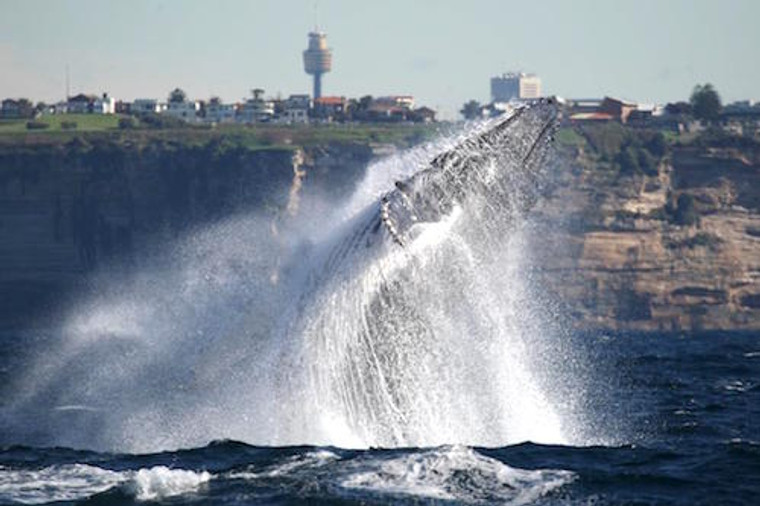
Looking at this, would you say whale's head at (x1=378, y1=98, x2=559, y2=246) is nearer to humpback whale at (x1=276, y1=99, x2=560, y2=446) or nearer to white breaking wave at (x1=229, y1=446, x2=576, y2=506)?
humpback whale at (x1=276, y1=99, x2=560, y2=446)

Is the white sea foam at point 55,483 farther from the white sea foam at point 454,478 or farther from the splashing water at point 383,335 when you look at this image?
the white sea foam at point 454,478

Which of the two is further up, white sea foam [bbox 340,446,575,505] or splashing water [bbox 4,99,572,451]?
splashing water [bbox 4,99,572,451]

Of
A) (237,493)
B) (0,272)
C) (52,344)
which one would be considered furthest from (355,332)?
(0,272)

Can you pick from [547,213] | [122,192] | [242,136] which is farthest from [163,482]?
[242,136]

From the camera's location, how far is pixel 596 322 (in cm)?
14838

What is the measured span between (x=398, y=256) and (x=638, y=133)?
154647mm

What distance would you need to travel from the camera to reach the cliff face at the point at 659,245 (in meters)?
152

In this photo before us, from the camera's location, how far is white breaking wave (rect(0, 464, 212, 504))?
3247 cm

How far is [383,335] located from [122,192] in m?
145

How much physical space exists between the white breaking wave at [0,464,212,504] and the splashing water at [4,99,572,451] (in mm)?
4055

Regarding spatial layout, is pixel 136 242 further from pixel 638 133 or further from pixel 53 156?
pixel 638 133

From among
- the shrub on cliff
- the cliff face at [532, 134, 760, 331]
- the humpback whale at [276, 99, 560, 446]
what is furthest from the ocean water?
the shrub on cliff

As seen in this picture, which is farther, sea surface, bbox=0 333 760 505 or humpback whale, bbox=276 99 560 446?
humpback whale, bbox=276 99 560 446

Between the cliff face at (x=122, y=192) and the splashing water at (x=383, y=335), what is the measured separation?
120183mm
